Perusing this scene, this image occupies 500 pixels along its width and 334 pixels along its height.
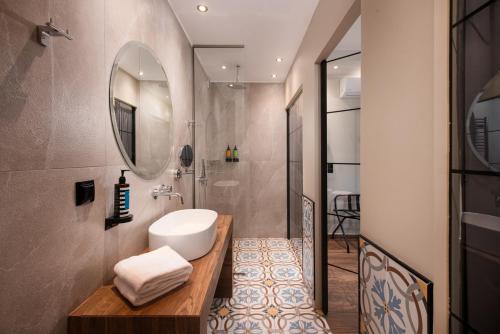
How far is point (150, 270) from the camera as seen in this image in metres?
0.92

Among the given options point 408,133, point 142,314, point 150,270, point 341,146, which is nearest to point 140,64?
point 150,270

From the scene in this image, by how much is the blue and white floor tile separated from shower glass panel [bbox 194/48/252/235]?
894 mm

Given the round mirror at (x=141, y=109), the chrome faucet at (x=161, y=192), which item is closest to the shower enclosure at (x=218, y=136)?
the round mirror at (x=141, y=109)

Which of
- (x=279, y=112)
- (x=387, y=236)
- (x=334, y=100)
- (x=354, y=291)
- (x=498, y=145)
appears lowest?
(x=354, y=291)

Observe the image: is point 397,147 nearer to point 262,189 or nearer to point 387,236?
point 387,236

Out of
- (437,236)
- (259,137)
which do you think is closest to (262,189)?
(259,137)

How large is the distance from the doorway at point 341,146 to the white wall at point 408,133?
868 mm

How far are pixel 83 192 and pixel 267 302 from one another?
6.28 ft

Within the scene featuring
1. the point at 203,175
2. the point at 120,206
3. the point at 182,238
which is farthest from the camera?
the point at 203,175

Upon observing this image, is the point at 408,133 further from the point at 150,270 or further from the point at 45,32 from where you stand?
the point at 45,32

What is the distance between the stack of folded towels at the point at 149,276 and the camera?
88cm

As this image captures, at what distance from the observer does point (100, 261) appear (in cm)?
103

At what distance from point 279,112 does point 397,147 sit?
2.99 metres

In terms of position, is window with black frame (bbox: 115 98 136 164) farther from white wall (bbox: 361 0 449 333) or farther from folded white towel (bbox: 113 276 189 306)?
white wall (bbox: 361 0 449 333)
